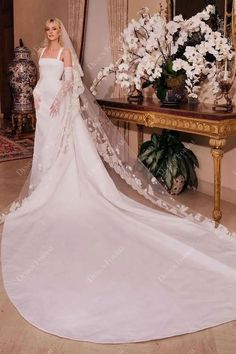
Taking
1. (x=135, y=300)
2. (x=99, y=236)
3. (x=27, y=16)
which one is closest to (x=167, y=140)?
(x=99, y=236)

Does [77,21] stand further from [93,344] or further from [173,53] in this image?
[93,344]

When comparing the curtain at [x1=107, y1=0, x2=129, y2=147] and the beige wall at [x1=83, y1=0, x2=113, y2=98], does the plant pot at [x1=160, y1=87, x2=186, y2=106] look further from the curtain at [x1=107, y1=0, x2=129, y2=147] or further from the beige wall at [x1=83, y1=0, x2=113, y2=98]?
the beige wall at [x1=83, y1=0, x2=113, y2=98]

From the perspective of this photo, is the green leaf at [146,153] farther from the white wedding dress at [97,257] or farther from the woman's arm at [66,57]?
the woman's arm at [66,57]

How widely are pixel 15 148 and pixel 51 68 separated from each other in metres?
3.36

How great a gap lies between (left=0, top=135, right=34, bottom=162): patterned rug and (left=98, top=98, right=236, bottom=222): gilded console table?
2.41 metres

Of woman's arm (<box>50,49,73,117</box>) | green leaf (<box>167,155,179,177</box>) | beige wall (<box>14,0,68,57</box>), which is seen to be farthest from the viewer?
beige wall (<box>14,0,68,57</box>)

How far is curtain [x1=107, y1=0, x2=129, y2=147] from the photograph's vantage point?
18.8 ft

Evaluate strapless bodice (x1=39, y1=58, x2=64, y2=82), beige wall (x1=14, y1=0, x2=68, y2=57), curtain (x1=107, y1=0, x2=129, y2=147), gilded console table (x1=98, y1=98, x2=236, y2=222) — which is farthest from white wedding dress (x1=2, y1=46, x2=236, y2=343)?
beige wall (x1=14, y1=0, x2=68, y2=57)

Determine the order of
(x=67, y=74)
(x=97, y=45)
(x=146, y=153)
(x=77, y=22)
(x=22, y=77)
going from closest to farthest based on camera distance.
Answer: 1. (x=67, y=74)
2. (x=146, y=153)
3. (x=97, y=45)
4. (x=77, y=22)
5. (x=22, y=77)

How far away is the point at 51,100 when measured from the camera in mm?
4309

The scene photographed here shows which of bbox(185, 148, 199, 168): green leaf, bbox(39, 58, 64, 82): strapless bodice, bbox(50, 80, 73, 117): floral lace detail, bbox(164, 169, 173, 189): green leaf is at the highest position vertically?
bbox(39, 58, 64, 82): strapless bodice

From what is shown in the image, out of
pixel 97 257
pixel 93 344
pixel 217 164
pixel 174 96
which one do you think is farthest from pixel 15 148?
pixel 93 344

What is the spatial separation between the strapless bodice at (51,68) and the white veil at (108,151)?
137mm

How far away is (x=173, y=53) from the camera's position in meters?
4.52
